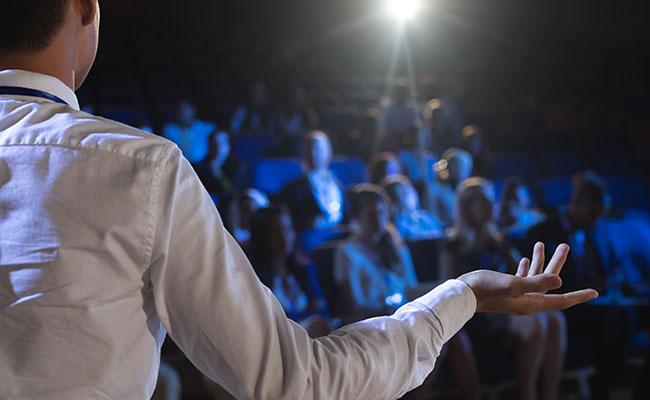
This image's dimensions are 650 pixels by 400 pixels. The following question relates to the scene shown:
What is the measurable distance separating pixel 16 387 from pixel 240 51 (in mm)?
2709

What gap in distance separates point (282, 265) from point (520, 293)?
1116 mm

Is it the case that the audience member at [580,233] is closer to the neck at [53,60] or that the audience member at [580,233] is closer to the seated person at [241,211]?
the seated person at [241,211]

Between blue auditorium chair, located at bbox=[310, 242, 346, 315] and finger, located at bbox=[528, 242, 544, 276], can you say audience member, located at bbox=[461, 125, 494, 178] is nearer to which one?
blue auditorium chair, located at bbox=[310, 242, 346, 315]

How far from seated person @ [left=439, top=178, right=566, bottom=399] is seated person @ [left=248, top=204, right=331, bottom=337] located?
346 millimetres

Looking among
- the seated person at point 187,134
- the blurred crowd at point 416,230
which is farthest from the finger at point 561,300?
the seated person at point 187,134

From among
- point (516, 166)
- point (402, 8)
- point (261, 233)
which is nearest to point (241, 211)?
point (261, 233)

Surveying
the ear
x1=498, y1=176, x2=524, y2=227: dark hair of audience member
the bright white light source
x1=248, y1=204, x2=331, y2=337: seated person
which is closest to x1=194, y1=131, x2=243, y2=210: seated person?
x1=248, y1=204, x2=331, y2=337: seated person

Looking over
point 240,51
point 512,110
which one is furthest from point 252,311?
point 512,110

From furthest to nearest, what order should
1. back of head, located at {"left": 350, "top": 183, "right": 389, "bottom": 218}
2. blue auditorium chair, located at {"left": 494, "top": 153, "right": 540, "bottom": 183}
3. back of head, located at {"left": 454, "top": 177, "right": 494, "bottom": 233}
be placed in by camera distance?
1. blue auditorium chair, located at {"left": 494, "top": 153, "right": 540, "bottom": 183}
2. back of head, located at {"left": 454, "top": 177, "right": 494, "bottom": 233}
3. back of head, located at {"left": 350, "top": 183, "right": 389, "bottom": 218}

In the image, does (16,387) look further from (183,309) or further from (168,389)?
(168,389)

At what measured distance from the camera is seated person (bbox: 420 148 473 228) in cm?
210

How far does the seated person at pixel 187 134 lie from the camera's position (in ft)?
6.82

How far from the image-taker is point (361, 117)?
8.70 ft

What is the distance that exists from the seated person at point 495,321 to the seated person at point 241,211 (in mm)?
498
